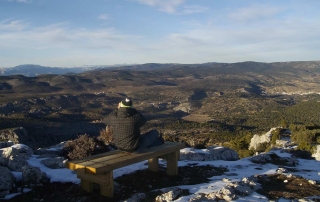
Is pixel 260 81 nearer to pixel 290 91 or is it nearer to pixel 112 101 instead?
pixel 290 91

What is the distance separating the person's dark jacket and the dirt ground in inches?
39.6

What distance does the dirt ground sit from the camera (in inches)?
258

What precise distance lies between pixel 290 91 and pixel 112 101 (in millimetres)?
91879

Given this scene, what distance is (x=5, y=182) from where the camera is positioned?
694 cm

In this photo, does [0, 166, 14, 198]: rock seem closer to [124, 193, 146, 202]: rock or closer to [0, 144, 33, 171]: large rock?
[0, 144, 33, 171]: large rock

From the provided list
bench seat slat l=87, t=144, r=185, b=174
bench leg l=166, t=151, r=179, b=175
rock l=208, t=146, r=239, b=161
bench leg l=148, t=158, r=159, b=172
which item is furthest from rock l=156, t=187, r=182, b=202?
rock l=208, t=146, r=239, b=161

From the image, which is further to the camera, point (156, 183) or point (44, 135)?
point (44, 135)

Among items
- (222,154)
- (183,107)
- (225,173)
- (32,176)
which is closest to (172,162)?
(225,173)

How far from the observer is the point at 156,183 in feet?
24.8

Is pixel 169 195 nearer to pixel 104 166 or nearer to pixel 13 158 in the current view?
pixel 104 166

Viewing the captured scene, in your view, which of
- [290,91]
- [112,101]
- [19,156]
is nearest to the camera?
[19,156]

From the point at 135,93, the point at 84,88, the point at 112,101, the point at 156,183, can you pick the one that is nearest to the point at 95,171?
the point at 156,183

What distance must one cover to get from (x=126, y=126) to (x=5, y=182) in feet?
10.1

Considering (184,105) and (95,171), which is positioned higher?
(95,171)
